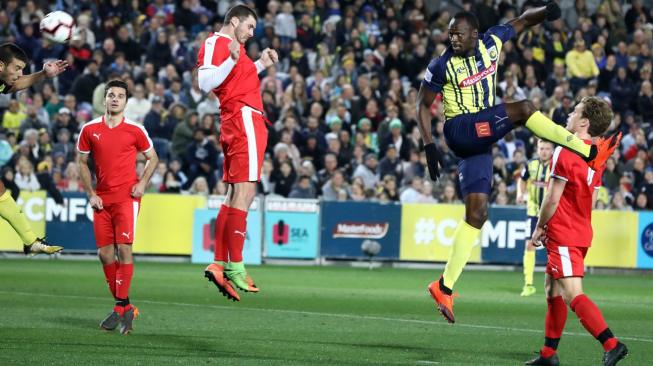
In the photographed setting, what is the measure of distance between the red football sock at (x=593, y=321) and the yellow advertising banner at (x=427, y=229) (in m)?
14.0

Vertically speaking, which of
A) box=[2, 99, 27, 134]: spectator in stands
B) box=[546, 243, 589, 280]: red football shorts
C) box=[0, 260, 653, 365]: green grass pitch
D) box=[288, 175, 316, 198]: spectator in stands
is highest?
box=[2, 99, 27, 134]: spectator in stands

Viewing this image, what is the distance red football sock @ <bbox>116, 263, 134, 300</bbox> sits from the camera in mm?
12539

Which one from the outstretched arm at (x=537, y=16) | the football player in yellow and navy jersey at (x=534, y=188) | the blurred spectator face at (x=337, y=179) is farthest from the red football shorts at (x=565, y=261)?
the blurred spectator face at (x=337, y=179)

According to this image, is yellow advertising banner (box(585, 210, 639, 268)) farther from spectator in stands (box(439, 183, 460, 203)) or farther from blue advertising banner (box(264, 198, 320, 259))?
blue advertising banner (box(264, 198, 320, 259))

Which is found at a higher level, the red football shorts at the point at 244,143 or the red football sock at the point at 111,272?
the red football shorts at the point at 244,143

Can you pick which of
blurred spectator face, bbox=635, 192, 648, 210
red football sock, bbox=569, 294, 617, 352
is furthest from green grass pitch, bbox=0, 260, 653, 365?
blurred spectator face, bbox=635, 192, 648, 210

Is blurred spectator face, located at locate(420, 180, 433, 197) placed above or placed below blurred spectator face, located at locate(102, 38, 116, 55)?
below

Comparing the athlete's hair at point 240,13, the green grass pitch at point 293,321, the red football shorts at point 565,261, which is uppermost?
the athlete's hair at point 240,13

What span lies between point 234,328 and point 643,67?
757 inches

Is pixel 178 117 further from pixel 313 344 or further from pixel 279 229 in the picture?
pixel 313 344

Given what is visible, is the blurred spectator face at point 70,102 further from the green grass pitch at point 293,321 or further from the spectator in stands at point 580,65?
the spectator in stands at point 580,65

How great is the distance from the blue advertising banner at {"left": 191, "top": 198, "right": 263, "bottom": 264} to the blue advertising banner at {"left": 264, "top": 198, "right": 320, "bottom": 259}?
0.83 ft

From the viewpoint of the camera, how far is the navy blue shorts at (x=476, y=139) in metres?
10.3

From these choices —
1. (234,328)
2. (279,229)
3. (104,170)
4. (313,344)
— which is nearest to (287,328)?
(234,328)
